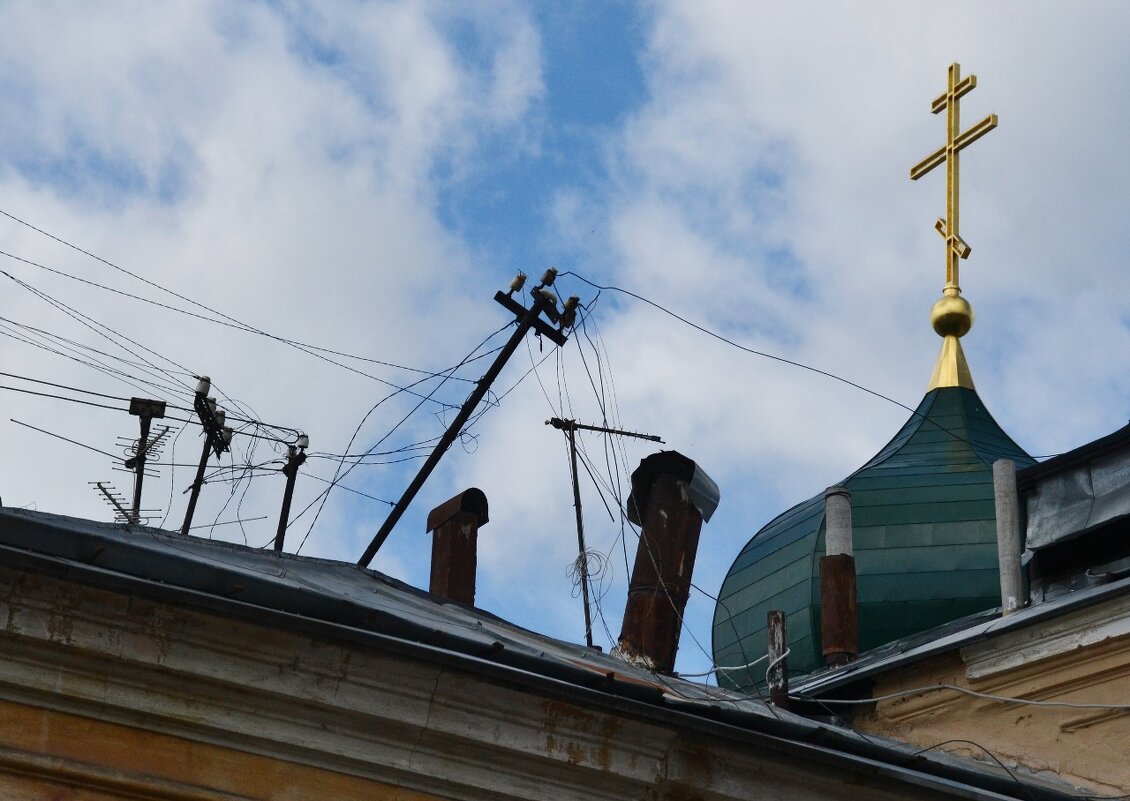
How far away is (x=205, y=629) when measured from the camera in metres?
6.27

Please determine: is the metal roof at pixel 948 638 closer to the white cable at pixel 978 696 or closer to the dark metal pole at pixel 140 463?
the white cable at pixel 978 696

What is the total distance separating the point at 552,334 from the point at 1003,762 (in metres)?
4.88

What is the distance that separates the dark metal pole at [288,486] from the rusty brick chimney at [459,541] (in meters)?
3.52

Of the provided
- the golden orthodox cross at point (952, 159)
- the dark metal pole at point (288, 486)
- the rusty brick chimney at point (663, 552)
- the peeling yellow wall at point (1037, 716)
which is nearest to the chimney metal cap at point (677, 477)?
the rusty brick chimney at point (663, 552)

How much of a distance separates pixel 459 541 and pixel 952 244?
28.6ft

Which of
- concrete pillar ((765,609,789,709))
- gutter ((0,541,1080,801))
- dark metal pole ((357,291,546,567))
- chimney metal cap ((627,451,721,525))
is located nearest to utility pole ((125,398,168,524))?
dark metal pole ((357,291,546,567))

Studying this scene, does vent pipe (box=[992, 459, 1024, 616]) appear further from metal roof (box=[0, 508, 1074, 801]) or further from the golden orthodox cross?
the golden orthodox cross

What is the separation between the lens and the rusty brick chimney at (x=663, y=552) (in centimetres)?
1034

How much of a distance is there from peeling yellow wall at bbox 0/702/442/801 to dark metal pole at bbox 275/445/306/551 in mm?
7981

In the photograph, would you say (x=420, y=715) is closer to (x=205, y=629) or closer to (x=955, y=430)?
(x=205, y=629)

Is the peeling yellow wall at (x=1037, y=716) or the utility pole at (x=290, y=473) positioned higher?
the utility pole at (x=290, y=473)

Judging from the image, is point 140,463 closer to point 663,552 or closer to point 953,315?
point 663,552

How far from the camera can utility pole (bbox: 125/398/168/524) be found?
47.5 ft

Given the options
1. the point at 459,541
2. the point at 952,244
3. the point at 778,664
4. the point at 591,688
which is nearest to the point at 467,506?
the point at 459,541
